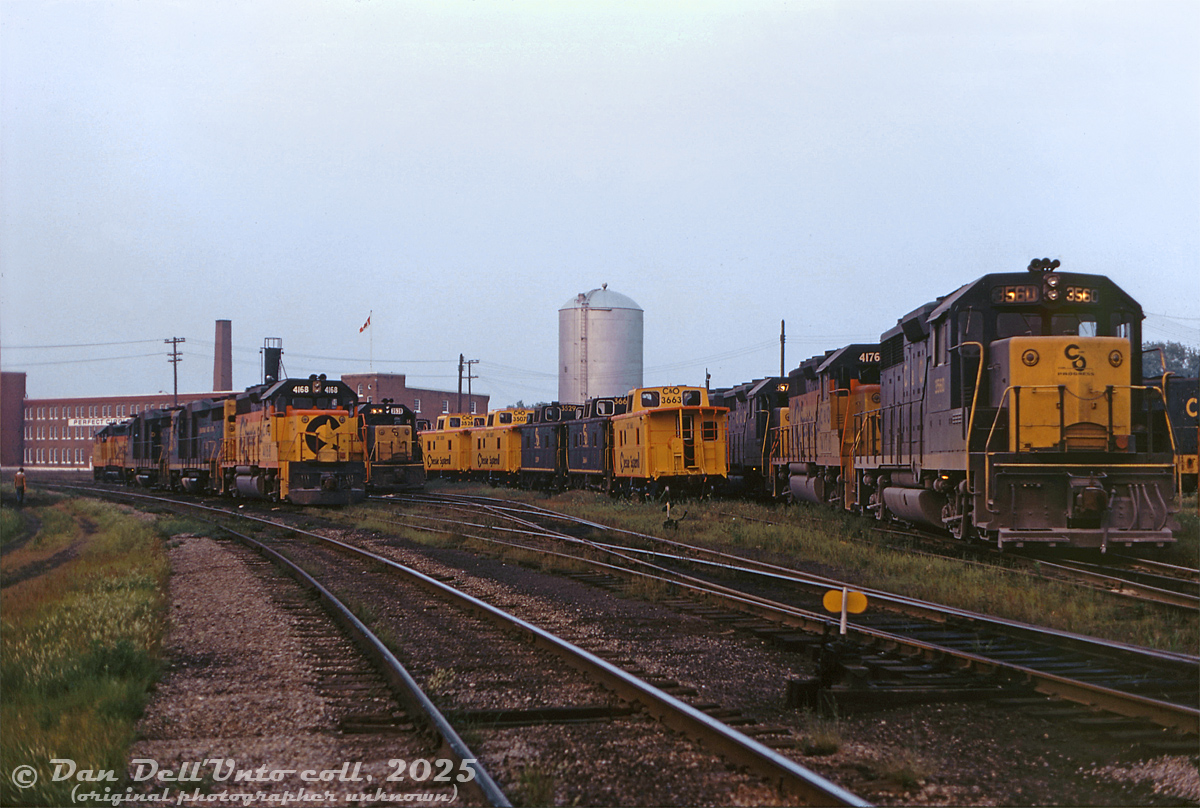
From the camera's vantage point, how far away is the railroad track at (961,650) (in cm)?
617

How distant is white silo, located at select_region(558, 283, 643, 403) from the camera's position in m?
55.2

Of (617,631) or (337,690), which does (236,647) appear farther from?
(617,631)

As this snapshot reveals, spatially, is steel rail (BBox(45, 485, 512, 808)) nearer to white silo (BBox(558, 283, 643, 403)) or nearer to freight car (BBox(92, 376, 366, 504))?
freight car (BBox(92, 376, 366, 504))

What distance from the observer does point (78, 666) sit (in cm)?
729

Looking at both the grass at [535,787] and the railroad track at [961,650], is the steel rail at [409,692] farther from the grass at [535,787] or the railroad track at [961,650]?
the railroad track at [961,650]

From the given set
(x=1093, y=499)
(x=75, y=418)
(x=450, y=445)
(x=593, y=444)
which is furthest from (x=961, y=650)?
(x=75, y=418)

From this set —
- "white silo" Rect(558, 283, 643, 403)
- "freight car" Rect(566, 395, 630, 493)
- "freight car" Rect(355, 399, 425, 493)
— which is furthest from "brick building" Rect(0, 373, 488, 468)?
"freight car" Rect(566, 395, 630, 493)

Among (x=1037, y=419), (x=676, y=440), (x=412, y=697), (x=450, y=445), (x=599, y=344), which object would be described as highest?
(x=599, y=344)

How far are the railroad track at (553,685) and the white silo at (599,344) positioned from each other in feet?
139

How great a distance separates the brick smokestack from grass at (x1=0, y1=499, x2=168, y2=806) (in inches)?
2866

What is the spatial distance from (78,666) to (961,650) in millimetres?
6627

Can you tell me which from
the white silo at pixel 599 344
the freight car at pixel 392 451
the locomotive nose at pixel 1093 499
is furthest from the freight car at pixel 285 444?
the white silo at pixel 599 344

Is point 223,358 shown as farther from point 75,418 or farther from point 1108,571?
point 1108,571

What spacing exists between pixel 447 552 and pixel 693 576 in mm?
5647
